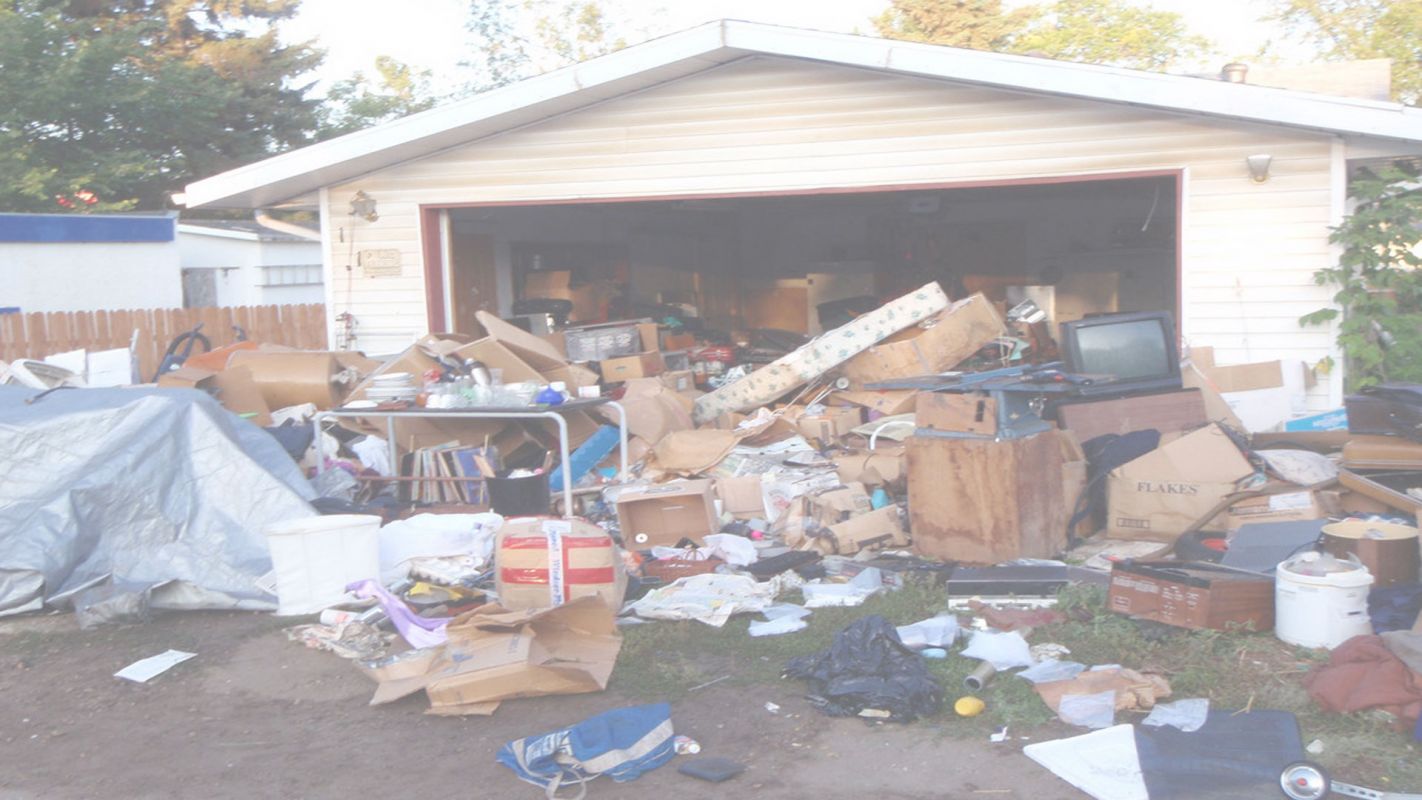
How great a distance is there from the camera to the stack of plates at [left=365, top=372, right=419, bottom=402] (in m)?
8.99

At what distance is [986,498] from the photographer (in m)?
6.88

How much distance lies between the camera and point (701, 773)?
4387 mm

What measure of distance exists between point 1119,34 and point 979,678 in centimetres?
3467

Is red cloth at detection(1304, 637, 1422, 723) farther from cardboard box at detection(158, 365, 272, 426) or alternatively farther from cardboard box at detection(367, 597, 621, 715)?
cardboard box at detection(158, 365, 272, 426)

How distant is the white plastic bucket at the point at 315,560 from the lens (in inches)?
256

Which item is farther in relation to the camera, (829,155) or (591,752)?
(829,155)

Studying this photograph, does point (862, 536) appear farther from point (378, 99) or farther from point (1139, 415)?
point (378, 99)

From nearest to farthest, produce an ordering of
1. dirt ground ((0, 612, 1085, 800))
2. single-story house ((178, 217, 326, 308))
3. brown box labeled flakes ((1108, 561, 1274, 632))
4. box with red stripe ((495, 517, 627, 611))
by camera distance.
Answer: dirt ground ((0, 612, 1085, 800)) → brown box labeled flakes ((1108, 561, 1274, 632)) → box with red stripe ((495, 517, 627, 611)) → single-story house ((178, 217, 326, 308))

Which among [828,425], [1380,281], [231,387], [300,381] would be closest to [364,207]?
[300,381]

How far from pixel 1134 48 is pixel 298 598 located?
113 feet

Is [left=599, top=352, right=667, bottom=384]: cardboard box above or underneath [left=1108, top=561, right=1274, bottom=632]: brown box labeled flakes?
above

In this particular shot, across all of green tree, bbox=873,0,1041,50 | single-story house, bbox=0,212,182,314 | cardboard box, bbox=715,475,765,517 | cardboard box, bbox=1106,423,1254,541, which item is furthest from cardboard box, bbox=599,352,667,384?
green tree, bbox=873,0,1041,50

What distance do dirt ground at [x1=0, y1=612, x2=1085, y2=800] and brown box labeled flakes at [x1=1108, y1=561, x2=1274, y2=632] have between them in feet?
4.61

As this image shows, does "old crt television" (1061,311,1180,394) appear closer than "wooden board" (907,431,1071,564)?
No
